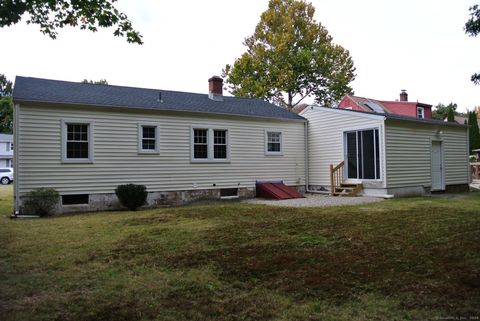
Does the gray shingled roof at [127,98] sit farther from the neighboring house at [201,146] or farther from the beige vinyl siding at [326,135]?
the beige vinyl siding at [326,135]

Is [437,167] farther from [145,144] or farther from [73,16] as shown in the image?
[73,16]

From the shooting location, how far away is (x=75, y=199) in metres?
12.7

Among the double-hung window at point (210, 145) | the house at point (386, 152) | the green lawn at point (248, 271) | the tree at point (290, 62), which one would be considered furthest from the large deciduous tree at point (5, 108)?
the green lawn at point (248, 271)

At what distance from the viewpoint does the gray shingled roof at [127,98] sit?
12.5 m

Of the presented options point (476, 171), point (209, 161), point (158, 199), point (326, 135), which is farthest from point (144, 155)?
point (476, 171)

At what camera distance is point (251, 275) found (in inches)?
190

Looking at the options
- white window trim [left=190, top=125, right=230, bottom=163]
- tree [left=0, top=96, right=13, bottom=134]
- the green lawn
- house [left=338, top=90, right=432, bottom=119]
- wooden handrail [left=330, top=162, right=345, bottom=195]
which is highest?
tree [left=0, top=96, right=13, bottom=134]

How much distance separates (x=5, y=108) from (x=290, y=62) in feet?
138

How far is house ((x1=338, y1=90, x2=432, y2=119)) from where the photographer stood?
32094mm

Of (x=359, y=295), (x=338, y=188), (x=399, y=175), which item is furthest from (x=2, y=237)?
(x=399, y=175)

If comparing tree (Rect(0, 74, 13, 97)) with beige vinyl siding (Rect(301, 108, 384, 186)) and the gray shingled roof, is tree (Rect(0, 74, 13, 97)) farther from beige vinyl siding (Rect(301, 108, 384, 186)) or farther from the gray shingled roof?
beige vinyl siding (Rect(301, 108, 384, 186))

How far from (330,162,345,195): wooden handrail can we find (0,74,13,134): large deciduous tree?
40.8 meters

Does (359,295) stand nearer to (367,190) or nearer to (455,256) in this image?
(455,256)

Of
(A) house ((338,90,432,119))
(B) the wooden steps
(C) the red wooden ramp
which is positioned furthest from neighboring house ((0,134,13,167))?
(B) the wooden steps
